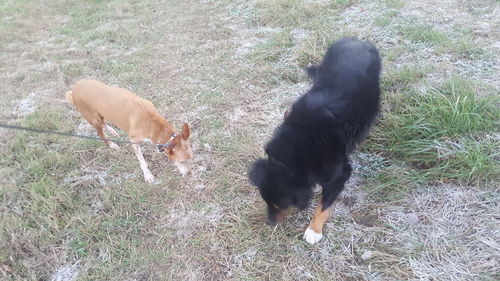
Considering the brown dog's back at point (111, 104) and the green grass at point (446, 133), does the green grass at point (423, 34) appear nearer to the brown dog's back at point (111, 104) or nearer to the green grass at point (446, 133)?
the green grass at point (446, 133)

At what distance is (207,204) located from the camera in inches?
126

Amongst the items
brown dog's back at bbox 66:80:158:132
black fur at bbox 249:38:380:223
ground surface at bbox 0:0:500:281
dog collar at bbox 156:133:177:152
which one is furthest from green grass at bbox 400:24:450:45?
brown dog's back at bbox 66:80:158:132

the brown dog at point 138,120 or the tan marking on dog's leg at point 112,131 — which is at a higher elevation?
the brown dog at point 138,120

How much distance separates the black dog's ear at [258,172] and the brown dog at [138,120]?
946mm

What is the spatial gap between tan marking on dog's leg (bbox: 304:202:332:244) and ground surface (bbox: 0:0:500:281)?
0.08m

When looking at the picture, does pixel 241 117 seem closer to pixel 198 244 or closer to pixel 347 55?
pixel 347 55

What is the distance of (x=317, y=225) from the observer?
2664mm

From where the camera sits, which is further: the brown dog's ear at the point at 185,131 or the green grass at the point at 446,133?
the brown dog's ear at the point at 185,131

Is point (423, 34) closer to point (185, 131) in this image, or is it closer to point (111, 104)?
point (185, 131)

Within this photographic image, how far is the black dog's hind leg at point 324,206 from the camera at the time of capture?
2.62m

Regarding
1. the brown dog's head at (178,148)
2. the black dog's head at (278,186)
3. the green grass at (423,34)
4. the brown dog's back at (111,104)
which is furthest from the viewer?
the green grass at (423,34)

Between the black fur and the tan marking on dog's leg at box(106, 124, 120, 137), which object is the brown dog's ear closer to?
the black fur

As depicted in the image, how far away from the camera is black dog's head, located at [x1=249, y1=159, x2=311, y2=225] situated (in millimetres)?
2412

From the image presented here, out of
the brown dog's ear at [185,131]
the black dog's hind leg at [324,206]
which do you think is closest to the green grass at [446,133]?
the black dog's hind leg at [324,206]
